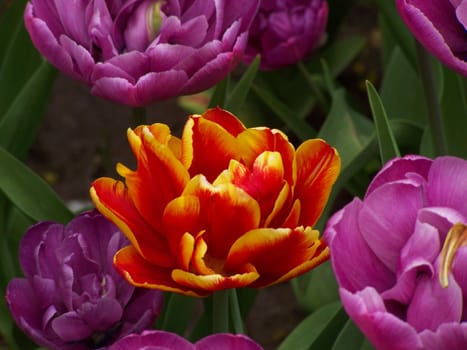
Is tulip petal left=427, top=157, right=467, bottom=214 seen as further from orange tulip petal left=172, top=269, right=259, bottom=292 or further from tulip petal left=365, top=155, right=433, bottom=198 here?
orange tulip petal left=172, top=269, right=259, bottom=292

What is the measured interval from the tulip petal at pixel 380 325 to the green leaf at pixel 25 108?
23.6 inches

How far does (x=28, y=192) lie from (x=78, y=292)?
20cm

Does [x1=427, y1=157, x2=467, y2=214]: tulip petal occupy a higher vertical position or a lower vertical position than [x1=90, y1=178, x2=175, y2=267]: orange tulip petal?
higher

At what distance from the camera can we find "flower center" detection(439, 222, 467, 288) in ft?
2.00

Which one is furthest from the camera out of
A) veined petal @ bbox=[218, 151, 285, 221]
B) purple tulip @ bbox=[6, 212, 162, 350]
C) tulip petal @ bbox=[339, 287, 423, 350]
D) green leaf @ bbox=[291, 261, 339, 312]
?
green leaf @ bbox=[291, 261, 339, 312]

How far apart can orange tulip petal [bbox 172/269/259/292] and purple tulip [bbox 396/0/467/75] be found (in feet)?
0.69

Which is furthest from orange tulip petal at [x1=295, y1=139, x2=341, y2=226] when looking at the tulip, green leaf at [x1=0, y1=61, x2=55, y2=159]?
green leaf at [x1=0, y1=61, x2=55, y2=159]

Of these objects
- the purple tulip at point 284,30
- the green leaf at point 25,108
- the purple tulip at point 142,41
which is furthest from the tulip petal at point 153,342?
the purple tulip at point 284,30

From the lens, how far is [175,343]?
2.13 ft

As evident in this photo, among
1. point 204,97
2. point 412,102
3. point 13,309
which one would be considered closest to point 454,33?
point 13,309

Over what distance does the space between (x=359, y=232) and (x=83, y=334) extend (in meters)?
0.25

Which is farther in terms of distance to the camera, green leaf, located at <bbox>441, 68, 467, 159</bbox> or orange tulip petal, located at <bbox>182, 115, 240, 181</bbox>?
green leaf, located at <bbox>441, 68, 467, 159</bbox>

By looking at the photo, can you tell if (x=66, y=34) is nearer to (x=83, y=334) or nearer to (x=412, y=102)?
(x=83, y=334)

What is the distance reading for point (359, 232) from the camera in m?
0.65
